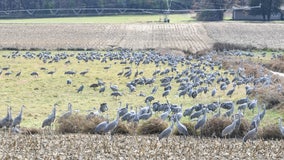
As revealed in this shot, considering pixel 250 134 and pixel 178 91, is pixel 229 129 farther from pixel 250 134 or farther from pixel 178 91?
pixel 178 91

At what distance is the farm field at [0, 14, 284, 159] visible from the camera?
18672mm

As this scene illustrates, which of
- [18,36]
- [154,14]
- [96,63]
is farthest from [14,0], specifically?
[96,63]

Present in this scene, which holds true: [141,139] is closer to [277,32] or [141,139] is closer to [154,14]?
[277,32]

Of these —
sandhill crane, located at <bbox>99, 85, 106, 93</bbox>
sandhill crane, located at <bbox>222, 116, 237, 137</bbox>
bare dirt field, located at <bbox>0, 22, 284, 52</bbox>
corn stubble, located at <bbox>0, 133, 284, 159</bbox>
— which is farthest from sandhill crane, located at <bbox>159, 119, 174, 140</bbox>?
bare dirt field, located at <bbox>0, 22, 284, 52</bbox>

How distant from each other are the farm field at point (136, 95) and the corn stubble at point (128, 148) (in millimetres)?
29

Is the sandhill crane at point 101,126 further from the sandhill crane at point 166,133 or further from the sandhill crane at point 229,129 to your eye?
the sandhill crane at point 229,129

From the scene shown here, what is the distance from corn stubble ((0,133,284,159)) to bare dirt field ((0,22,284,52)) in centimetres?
4548

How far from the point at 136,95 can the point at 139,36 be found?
50.0 metres

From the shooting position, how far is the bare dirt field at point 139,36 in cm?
7206

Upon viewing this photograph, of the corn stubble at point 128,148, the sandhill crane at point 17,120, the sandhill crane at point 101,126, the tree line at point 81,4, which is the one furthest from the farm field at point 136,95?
the tree line at point 81,4

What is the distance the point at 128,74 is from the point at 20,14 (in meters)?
82.9

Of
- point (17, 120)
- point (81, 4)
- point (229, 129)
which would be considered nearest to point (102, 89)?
point (17, 120)

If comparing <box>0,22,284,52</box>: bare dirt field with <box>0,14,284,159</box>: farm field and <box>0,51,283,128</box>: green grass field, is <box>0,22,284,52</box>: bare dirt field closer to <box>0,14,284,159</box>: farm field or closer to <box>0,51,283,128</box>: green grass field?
<box>0,14,284,159</box>: farm field

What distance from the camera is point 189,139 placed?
68.7 ft
